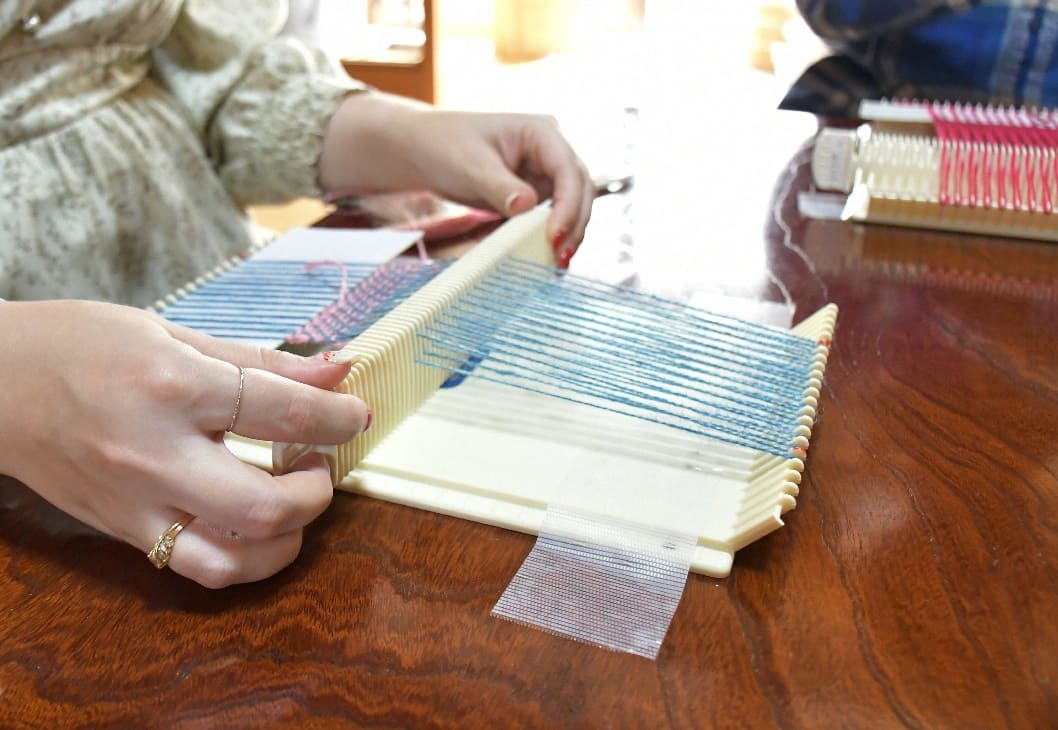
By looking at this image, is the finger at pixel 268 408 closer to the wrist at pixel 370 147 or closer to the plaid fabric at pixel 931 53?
the wrist at pixel 370 147

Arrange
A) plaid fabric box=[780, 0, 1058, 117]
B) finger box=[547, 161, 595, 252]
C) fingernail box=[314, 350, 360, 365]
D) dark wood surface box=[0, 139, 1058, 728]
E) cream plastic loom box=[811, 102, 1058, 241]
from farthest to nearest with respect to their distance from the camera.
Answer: plaid fabric box=[780, 0, 1058, 117]
cream plastic loom box=[811, 102, 1058, 241]
finger box=[547, 161, 595, 252]
fingernail box=[314, 350, 360, 365]
dark wood surface box=[0, 139, 1058, 728]

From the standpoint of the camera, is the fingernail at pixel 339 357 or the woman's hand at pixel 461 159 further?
the woman's hand at pixel 461 159

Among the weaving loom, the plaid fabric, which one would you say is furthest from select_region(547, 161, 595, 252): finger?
the plaid fabric

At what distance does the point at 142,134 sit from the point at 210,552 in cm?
83

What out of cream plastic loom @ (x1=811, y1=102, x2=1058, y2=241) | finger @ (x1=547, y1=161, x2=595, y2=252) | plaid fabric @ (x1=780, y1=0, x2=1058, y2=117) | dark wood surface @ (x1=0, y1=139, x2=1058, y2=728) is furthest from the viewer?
plaid fabric @ (x1=780, y1=0, x2=1058, y2=117)

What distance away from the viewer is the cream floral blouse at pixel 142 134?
3.40 feet

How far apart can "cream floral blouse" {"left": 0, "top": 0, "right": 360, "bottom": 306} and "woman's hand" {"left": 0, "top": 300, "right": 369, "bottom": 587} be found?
1.84 ft

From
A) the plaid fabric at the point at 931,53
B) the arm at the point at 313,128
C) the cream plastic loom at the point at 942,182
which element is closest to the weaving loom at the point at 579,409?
the arm at the point at 313,128

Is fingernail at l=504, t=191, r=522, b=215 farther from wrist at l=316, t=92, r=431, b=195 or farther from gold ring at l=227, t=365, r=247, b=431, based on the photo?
gold ring at l=227, t=365, r=247, b=431

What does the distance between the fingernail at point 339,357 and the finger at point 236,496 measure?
0.29 feet

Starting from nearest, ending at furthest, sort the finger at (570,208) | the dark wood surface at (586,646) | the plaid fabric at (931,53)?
the dark wood surface at (586,646)
the finger at (570,208)
the plaid fabric at (931,53)

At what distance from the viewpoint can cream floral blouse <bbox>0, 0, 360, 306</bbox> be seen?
1.04 m

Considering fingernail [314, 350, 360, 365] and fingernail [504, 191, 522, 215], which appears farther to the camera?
fingernail [504, 191, 522, 215]

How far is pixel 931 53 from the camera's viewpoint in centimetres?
164
